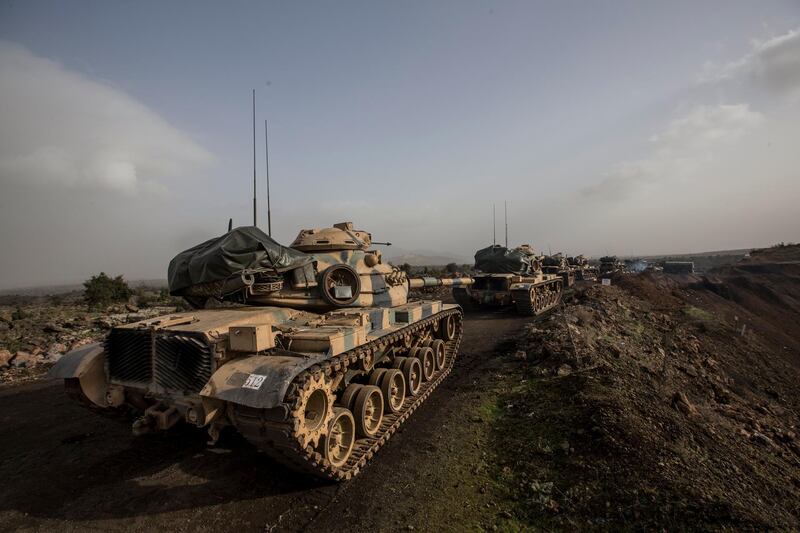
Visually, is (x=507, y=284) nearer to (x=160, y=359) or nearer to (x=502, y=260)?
(x=502, y=260)

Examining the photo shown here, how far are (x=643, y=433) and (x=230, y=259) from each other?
622 cm

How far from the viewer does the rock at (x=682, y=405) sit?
6.57 m

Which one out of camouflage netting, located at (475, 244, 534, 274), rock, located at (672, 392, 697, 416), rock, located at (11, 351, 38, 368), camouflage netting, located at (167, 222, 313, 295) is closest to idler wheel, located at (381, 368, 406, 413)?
camouflage netting, located at (167, 222, 313, 295)

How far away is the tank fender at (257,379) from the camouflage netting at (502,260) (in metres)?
16.1

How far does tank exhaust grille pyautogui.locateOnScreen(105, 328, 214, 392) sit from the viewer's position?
4785 millimetres

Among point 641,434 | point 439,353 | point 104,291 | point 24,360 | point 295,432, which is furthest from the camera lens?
point 104,291

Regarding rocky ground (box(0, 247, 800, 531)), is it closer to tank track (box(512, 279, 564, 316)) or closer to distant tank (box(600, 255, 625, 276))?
tank track (box(512, 279, 564, 316))

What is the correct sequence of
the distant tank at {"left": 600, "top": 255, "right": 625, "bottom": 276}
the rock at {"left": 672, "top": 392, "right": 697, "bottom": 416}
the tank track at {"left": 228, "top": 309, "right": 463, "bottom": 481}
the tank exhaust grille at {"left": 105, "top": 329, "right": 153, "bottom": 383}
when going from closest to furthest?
the tank track at {"left": 228, "top": 309, "right": 463, "bottom": 481} → the tank exhaust grille at {"left": 105, "top": 329, "right": 153, "bottom": 383} → the rock at {"left": 672, "top": 392, "right": 697, "bottom": 416} → the distant tank at {"left": 600, "top": 255, "right": 625, "bottom": 276}

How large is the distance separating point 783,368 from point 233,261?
625 inches

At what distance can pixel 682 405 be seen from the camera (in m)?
6.71

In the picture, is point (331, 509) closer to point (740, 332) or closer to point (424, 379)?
point (424, 379)

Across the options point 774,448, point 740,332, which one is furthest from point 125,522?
point 740,332

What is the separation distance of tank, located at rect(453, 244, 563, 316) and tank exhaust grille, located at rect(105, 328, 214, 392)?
14.4 meters

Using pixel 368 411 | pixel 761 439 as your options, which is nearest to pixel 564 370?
pixel 761 439
